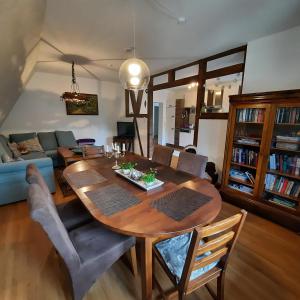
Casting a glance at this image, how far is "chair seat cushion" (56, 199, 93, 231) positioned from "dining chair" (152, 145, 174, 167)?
1206 mm

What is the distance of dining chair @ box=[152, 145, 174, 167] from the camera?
2.34m

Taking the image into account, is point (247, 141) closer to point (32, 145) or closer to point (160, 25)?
point (160, 25)

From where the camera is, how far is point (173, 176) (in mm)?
1825

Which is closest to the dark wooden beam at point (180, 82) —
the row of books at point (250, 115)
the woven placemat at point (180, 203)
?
the row of books at point (250, 115)

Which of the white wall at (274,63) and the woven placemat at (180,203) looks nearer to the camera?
the woven placemat at (180,203)

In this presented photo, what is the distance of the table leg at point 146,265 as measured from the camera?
107 centimetres

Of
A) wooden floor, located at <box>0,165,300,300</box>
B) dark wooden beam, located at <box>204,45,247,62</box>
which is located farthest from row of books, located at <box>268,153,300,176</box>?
dark wooden beam, located at <box>204,45,247,62</box>

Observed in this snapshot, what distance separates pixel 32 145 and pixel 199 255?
468cm

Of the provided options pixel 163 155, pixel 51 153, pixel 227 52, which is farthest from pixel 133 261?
pixel 51 153

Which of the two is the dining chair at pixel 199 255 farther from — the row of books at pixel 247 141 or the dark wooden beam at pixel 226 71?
the dark wooden beam at pixel 226 71

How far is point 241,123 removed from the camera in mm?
2607

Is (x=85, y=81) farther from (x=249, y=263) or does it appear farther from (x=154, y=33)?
(x=249, y=263)

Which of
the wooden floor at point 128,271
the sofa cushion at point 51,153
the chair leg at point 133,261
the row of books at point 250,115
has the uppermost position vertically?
the row of books at point 250,115

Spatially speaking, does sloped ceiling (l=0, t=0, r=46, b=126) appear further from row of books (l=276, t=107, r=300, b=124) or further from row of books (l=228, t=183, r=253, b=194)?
row of books (l=228, t=183, r=253, b=194)
